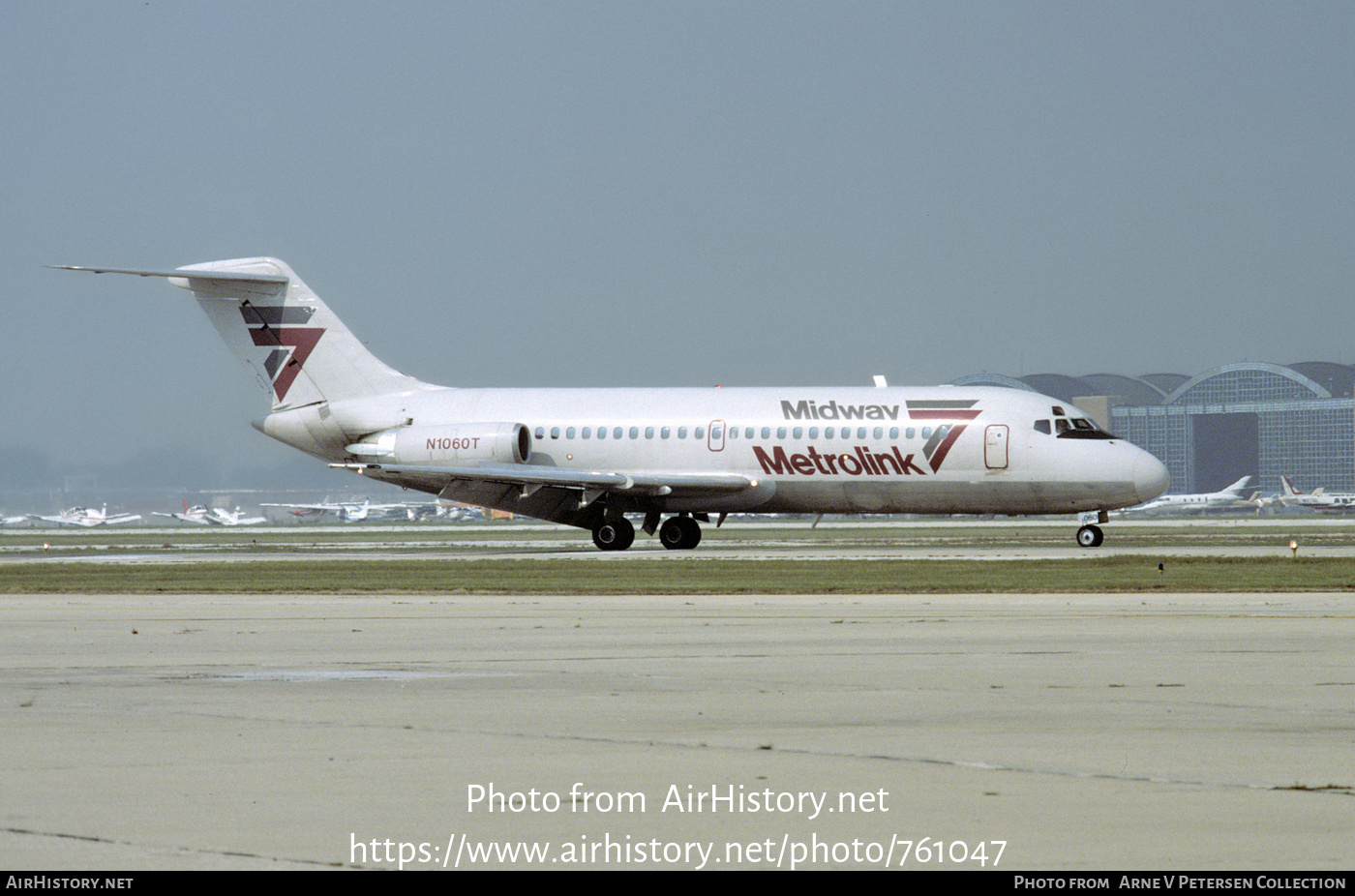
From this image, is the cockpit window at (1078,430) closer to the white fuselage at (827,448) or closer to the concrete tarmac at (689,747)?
the white fuselage at (827,448)

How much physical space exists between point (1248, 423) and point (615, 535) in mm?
125570

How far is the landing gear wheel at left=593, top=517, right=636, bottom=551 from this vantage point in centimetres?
4391

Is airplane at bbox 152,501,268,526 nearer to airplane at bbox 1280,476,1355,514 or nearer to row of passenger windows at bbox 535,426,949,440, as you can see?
row of passenger windows at bbox 535,426,949,440

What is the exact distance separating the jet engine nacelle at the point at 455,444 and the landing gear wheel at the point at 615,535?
113 inches

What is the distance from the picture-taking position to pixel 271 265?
47688mm

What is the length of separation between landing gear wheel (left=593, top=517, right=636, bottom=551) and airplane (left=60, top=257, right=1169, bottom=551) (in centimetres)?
6

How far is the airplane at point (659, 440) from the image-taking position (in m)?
40.9

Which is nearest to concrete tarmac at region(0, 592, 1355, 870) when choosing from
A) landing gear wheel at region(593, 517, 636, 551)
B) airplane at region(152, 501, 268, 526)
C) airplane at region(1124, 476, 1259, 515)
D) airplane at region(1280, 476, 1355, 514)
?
landing gear wheel at region(593, 517, 636, 551)

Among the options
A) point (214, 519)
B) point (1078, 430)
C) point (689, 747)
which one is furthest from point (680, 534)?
point (214, 519)

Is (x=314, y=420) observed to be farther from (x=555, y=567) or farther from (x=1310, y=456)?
(x=1310, y=456)

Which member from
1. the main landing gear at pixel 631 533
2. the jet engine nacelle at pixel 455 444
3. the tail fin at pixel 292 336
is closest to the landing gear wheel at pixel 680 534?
the main landing gear at pixel 631 533

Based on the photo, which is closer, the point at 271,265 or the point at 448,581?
the point at 448,581

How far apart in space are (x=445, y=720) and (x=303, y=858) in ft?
13.9

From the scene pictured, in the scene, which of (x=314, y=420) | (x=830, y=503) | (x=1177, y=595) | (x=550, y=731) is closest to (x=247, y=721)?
(x=550, y=731)
